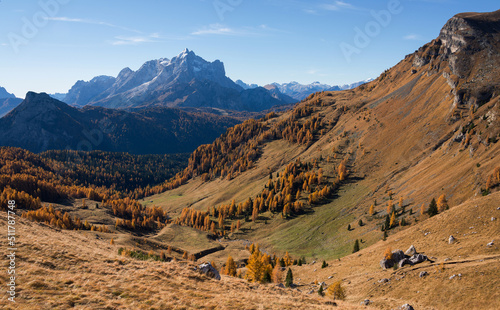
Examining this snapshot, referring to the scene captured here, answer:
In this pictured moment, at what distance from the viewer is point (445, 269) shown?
51.3m

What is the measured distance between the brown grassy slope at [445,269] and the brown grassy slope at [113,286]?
2419 cm

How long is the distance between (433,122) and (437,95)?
33.4 m

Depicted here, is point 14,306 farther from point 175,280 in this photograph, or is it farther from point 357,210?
point 357,210

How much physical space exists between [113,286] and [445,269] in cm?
6050

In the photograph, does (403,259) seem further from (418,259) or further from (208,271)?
(208,271)

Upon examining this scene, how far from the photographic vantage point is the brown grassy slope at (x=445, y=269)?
144 feet

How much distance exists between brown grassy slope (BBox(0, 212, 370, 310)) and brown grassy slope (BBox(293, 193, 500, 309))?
2419cm

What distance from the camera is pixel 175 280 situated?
35344 millimetres

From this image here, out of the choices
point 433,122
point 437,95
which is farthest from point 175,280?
point 437,95

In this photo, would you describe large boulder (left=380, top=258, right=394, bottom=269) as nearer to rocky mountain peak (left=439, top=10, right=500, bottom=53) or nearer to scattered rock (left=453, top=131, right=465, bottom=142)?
scattered rock (left=453, top=131, right=465, bottom=142)

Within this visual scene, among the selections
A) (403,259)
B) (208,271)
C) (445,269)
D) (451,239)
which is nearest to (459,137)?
(451,239)

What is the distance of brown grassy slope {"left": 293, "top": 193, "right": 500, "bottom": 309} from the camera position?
4403cm

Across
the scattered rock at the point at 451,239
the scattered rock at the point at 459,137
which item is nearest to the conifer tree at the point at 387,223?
the scattered rock at the point at 451,239

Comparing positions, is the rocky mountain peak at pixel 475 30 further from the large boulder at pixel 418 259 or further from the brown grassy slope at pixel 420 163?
the large boulder at pixel 418 259
